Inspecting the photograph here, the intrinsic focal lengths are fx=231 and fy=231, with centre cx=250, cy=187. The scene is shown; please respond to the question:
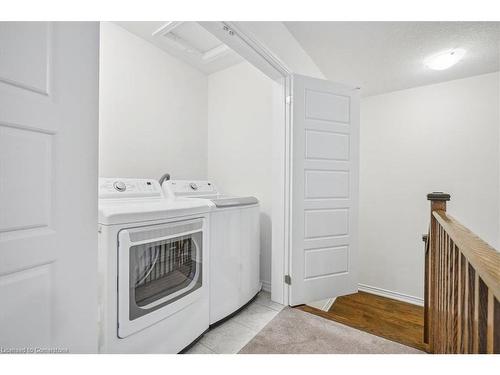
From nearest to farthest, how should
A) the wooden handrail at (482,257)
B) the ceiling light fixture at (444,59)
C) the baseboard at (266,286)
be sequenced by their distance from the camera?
the wooden handrail at (482,257), the ceiling light fixture at (444,59), the baseboard at (266,286)

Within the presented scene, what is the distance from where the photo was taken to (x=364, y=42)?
2160 millimetres

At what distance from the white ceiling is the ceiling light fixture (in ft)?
0.19

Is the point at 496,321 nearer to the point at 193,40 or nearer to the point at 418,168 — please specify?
the point at 193,40

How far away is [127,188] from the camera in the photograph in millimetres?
1679

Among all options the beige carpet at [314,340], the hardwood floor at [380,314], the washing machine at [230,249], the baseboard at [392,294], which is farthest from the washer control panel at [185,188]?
the baseboard at [392,294]

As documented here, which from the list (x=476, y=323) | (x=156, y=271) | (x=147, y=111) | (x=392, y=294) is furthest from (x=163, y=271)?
(x=392, y=294)

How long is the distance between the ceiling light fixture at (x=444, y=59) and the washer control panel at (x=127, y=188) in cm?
296

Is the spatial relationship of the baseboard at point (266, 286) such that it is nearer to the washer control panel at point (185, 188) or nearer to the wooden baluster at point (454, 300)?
the washer control panel at point (185, 188)

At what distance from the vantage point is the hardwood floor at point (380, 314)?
211cm

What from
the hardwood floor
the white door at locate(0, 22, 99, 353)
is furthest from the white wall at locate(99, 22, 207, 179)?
the hardwood floor

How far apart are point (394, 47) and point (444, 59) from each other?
588mm
